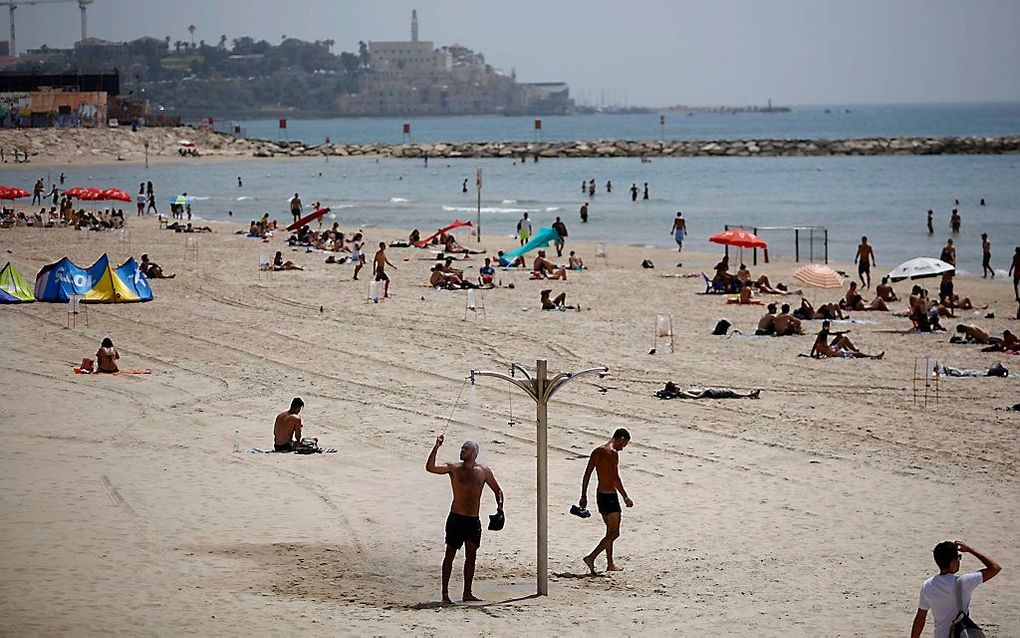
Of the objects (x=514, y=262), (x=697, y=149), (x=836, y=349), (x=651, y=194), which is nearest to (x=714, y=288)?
(x=514, y=262)

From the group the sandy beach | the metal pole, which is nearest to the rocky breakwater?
the sandy beach

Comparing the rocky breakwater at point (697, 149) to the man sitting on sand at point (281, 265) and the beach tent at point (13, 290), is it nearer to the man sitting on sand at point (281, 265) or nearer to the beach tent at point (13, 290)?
the man sitting on sand at point (281, 265)

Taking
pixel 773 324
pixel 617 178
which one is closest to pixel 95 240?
pixel 773 324

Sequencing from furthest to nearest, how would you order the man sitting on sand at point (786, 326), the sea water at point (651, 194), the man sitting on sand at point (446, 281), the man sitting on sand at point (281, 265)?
the sea water at point (651, 194) → the man sitting on sand at point (281, 265) → the man sitting on sand at point (446, 281) → the man sitting on sand at point (786, 326)

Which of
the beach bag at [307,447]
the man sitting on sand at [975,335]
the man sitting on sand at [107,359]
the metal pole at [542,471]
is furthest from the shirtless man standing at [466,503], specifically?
the man sitting on sand at [975,335]

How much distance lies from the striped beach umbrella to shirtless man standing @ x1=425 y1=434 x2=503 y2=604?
1604 cm

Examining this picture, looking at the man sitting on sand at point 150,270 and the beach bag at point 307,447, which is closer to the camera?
the beach bag at point 307,447

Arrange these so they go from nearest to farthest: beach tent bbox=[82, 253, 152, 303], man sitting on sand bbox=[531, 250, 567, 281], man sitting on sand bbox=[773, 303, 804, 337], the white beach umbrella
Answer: man sitting on sand bbox=[773, 303, 804, 337], beach tent bbox=[82, 253, 152, 303], the white beach umbrella, man sitting on sand bbox=[531, 250, 567, 281]

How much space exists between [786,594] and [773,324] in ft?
39.4

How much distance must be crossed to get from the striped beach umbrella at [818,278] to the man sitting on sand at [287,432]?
13164mm

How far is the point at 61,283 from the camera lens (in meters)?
23.1

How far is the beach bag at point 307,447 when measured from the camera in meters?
13.2

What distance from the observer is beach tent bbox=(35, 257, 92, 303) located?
2294cm

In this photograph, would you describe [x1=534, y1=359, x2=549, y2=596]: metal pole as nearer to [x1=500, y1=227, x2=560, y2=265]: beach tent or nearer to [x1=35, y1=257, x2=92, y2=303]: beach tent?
[x1=35, y1=257, x2=92, y2=303]: beach tent
